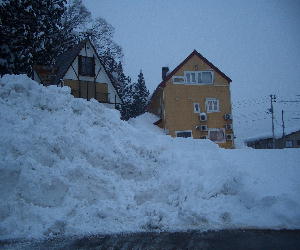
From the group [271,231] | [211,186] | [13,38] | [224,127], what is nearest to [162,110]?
[224,127]

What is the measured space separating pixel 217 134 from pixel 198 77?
5502mm

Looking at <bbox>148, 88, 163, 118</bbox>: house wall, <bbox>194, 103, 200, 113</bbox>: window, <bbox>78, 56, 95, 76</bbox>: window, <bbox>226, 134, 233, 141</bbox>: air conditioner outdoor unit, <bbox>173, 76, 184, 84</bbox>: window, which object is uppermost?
<bbox>78, 56, 95, 76</bbox>: window

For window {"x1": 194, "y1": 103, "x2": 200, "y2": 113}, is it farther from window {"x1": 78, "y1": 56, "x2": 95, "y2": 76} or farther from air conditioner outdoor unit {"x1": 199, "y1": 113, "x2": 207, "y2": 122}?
window {"x1": 78, "y1": 56, "x2": 95, "y2": 76}

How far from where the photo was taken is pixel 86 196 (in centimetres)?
712

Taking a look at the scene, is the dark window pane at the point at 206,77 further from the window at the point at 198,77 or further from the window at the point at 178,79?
the window at the point at 178,79


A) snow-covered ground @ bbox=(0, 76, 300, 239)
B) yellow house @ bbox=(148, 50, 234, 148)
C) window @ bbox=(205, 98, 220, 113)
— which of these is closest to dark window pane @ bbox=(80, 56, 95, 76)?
yellow house @ bbox=(148, 50, 234, 148)

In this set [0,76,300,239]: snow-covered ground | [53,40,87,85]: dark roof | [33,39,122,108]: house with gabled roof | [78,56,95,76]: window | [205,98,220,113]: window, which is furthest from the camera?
[205,98,220,113]: window

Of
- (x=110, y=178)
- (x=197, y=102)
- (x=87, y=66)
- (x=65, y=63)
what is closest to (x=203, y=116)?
(x=197, y=102)

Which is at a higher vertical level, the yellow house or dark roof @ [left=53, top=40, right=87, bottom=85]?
dark roof @ [left=53, top=40, right=87, bottom=85]

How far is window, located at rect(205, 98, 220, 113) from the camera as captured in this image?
26.8m

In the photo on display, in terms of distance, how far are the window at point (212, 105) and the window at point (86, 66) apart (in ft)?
34.5

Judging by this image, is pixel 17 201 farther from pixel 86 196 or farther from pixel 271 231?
pixel 271 231

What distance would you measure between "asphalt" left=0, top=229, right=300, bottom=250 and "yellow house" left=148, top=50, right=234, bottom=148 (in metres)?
19.8

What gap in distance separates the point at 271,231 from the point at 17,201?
5.39 meters
